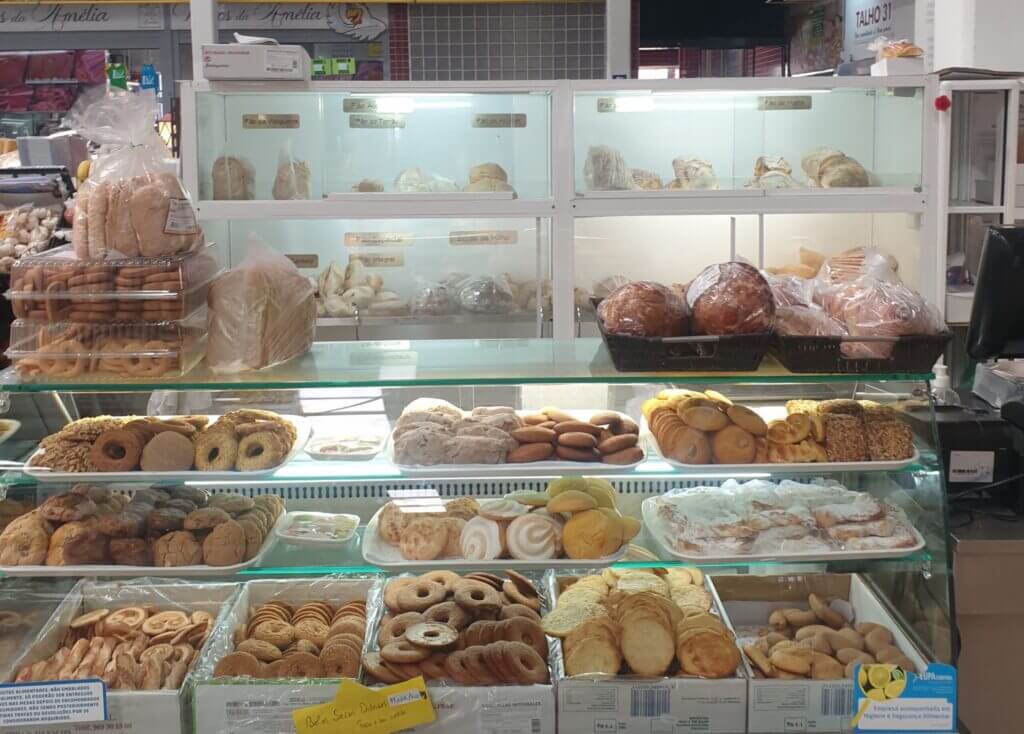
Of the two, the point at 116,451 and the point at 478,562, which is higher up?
the point at 116,451

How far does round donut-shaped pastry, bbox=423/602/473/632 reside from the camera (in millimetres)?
1960

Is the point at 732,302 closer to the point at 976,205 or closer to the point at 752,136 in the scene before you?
the point at 752,136

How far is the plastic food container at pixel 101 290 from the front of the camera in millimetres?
1842

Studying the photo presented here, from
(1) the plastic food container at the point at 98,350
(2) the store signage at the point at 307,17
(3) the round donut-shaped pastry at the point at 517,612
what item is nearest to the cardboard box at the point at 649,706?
(3) the round donut-shaped pastry at the point at 517,612

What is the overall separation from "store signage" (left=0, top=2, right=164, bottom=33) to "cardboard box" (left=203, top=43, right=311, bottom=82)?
208 inches

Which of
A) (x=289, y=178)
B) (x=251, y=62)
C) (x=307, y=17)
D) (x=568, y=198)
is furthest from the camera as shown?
(x=307, y=17)

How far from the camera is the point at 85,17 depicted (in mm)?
8188

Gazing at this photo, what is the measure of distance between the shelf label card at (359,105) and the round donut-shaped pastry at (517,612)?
7.46ft

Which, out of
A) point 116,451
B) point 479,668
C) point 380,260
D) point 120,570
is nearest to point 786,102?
point 380,260

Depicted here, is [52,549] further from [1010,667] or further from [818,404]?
[1010,667]

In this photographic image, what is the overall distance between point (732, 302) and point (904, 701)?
2.50ft

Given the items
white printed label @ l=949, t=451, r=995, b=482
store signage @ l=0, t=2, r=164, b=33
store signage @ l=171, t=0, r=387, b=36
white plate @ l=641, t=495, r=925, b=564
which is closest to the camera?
white plate @ l=641, t=495, r=925, b=564

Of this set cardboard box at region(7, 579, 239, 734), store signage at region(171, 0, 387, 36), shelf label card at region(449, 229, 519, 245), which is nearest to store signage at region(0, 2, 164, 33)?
store signage at region(171, 0, 387, 36)

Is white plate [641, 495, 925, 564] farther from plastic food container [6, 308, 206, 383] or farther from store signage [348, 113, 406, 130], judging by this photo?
store signage [348, 113, 406, 130]
